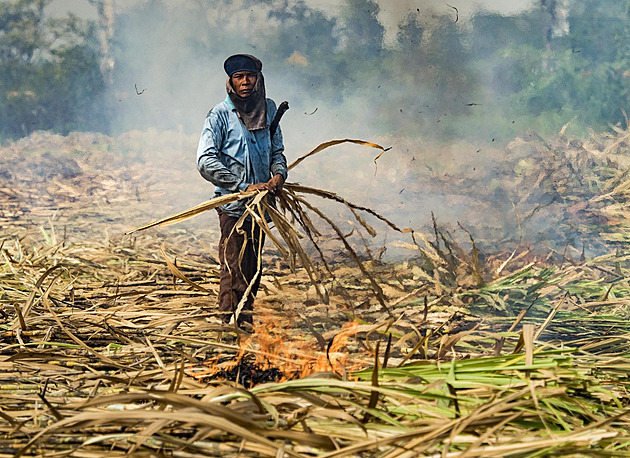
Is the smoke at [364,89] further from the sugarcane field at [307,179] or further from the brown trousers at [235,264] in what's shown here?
the brown trousers at [235,264]

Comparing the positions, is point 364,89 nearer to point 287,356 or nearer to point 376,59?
point 376,59

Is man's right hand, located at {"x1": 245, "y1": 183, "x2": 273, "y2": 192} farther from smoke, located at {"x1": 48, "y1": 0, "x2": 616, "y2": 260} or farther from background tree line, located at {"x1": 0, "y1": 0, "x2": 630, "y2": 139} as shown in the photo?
background tree line, located at {"x1": 0, "y1": 0, "x2": 630, "y2": 139}

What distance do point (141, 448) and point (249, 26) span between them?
534cm

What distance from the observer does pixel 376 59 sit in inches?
281

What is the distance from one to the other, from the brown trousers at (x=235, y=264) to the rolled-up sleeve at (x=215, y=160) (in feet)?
0.82

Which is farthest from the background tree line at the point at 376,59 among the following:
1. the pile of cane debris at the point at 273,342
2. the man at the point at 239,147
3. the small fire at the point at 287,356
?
the small fire at the point at 287,356

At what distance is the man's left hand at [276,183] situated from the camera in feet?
15.0

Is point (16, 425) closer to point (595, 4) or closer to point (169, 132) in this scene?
point (169, 132)

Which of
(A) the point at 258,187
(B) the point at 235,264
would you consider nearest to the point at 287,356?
(B) the point at 235,264

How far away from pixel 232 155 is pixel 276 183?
33 cm

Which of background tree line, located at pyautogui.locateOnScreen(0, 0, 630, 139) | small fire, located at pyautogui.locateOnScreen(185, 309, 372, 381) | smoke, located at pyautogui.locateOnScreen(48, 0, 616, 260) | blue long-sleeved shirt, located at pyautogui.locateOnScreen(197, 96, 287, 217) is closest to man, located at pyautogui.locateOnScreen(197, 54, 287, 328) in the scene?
blue long-sleeved shirt, located at pyautogui.locateOnScreen(197, 96, 287, 217)

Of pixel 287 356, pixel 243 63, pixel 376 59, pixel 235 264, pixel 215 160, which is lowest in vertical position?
pixel 287 356

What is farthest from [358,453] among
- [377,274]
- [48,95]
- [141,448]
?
[48,95]

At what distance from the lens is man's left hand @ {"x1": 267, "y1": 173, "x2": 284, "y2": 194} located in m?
4.57
